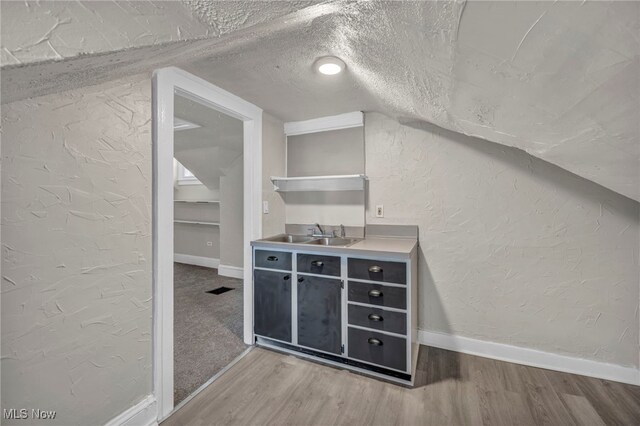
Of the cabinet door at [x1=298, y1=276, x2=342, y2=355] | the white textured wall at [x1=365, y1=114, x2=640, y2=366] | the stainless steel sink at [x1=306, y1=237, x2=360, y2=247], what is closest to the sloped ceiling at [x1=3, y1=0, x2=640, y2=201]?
the white textured wall at [x1=365, y1=114, x2=640, y2=366]

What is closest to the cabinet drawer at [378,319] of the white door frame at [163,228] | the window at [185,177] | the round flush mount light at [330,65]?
the white door frame at [163,228]

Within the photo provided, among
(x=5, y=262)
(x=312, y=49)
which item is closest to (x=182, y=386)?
(x=5, y=262)

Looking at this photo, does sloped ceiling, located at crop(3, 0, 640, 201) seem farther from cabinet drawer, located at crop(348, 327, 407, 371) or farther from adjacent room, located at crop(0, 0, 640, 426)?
cabinet drawer, located at crop(348, 327, 407, 371)

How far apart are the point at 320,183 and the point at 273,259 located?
0.85 metres

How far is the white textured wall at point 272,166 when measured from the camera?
2.46m

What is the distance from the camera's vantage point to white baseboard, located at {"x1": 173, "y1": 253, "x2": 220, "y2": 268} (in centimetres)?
480

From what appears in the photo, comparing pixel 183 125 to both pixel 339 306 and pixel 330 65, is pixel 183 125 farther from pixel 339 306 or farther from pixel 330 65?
pixel 339 306

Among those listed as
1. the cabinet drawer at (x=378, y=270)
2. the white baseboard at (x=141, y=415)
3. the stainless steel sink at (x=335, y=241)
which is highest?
the stainless steel sink at (x=335, y=241)

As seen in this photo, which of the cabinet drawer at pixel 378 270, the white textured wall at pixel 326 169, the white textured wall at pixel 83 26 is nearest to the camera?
the white textured wall at pixel 83 26

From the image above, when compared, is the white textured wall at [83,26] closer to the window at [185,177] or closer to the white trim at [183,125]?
the white trim at [183,125]

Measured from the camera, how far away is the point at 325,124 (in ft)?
8.54

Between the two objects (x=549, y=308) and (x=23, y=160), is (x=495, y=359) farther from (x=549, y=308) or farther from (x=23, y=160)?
(x=23, y=160)

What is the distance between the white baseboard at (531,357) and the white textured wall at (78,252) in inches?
82.9

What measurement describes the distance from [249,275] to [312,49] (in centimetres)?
177
